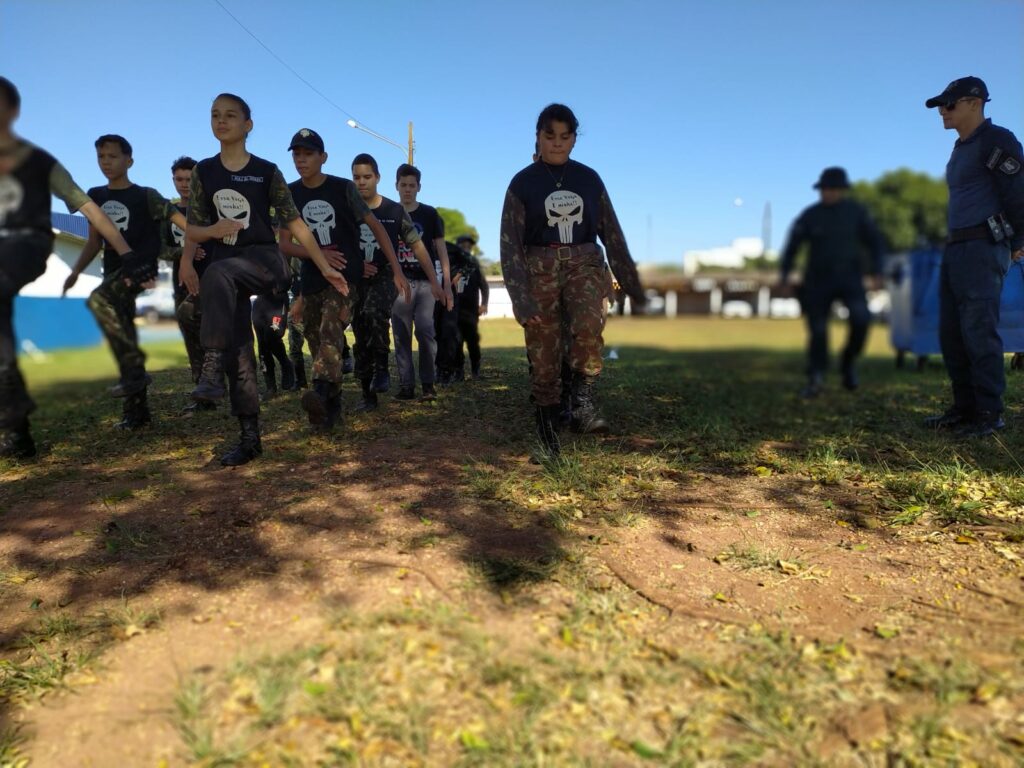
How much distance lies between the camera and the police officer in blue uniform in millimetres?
2807

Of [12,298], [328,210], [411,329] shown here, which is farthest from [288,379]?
[12,298]

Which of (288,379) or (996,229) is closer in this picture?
(996,229)

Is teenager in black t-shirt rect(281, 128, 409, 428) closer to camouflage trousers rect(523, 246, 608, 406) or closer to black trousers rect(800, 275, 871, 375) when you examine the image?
camouflage trousers rect(523, 246, 608, 406)

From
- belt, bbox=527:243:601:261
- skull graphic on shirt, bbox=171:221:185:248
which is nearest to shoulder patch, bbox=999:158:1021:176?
belt, bbox=527:243:601:261

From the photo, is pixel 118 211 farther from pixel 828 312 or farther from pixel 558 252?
pixel 558 252

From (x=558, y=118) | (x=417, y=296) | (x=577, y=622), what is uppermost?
(x=558, y=118)

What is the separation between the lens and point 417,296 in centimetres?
654

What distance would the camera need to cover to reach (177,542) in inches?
136

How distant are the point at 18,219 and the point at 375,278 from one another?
14.6 feet

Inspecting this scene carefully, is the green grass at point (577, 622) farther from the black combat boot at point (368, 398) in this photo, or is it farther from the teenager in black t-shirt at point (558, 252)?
the black combat boot at point (368, 398)

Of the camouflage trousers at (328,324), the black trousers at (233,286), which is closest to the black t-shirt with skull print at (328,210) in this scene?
the camouflage trousers at (328,324)

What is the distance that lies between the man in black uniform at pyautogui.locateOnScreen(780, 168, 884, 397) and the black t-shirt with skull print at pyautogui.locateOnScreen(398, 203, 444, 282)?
5373 mm

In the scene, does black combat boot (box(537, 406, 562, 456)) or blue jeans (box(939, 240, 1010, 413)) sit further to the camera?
black combat boot (box(537, 406, 562, 456))

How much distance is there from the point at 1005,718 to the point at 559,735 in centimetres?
139
